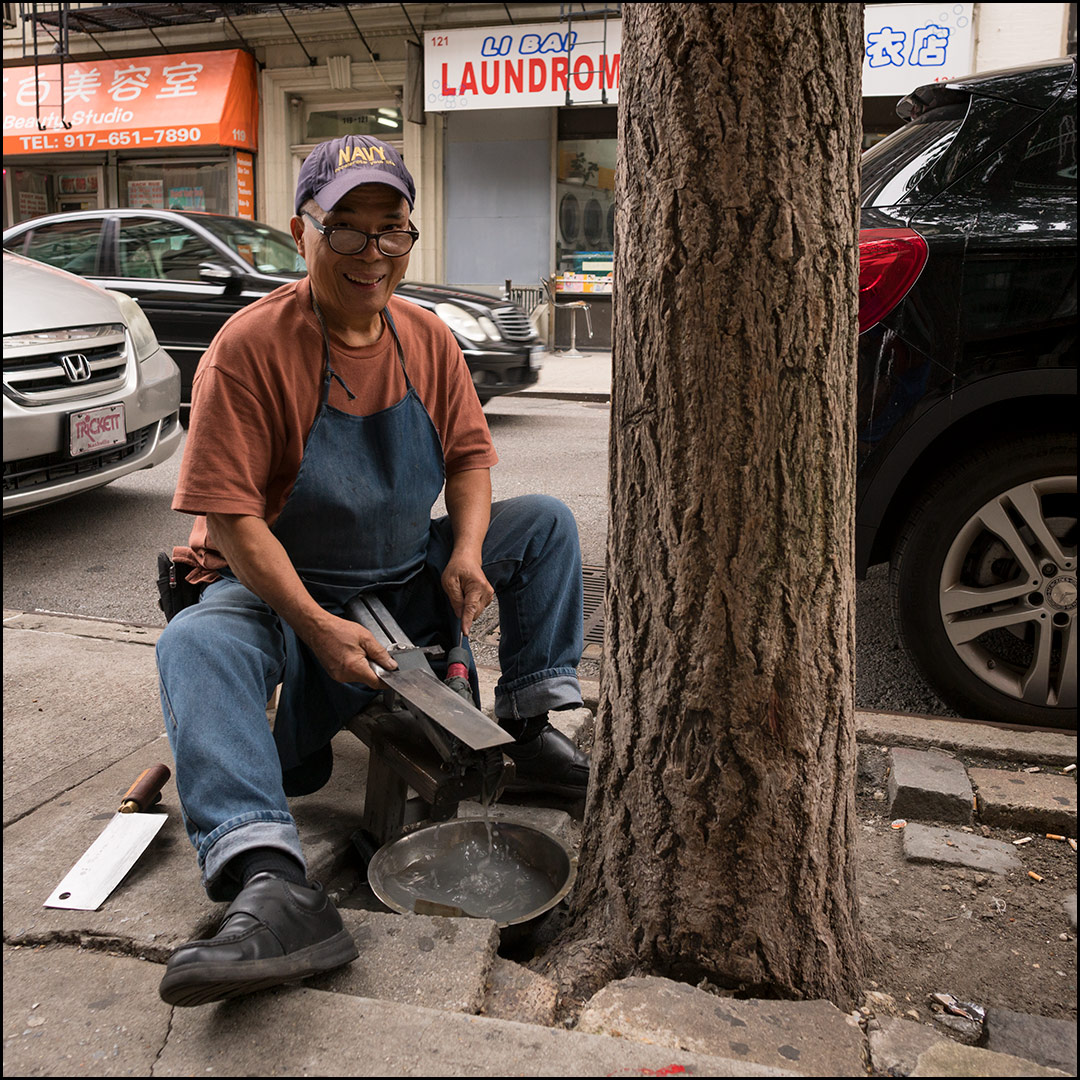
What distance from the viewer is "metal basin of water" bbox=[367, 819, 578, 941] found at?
7.56ft

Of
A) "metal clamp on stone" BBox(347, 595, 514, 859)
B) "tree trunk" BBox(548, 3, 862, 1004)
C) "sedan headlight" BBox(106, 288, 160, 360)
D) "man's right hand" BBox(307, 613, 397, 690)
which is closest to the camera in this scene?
"tree trunk" BBox(548, 3, 862, 1004)

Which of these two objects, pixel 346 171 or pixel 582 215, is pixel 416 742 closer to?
pixel 346 171

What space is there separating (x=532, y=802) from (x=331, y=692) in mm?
673

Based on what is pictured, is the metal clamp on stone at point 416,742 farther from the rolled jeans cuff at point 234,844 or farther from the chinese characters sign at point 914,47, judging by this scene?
the chinese characters sign at point 914,47

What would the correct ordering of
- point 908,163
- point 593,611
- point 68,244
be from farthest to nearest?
point 68,244 → point 593,611 → point 908,163

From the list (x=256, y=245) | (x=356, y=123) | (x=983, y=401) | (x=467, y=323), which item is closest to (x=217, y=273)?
(x=256, y=245)

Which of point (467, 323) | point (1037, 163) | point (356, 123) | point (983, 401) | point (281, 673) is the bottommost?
point (281, 673)

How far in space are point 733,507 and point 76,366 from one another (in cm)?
417

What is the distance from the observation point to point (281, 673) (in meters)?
2.37

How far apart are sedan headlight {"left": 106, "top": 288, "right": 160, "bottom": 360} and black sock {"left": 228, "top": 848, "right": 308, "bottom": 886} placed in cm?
419

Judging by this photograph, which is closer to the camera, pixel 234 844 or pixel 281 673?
pixel 234 844

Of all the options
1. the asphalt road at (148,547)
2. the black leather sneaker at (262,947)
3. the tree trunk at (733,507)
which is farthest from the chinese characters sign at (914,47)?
the black leather sneaker at (262,947)

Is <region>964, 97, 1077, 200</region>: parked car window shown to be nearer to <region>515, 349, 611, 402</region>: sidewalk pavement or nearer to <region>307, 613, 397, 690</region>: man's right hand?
<region>307, 613, 397, 690</region>: man's right hand

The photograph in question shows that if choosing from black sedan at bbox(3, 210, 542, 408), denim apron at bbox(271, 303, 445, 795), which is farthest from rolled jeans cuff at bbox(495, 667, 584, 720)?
black sedan at bbox(3, 210, 542, 408)
